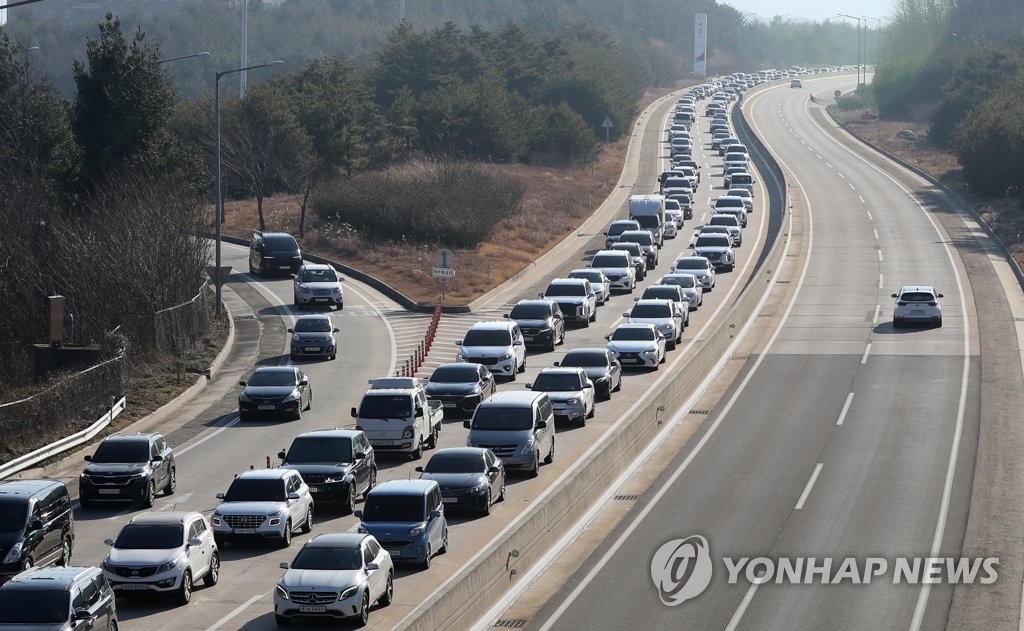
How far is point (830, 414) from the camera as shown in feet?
128

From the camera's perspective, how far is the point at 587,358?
134 ft

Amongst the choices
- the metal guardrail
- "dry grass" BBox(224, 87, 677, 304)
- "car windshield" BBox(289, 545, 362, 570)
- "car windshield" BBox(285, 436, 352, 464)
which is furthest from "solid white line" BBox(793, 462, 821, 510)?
"dry grass" BBox(224, 87, 677, 304)

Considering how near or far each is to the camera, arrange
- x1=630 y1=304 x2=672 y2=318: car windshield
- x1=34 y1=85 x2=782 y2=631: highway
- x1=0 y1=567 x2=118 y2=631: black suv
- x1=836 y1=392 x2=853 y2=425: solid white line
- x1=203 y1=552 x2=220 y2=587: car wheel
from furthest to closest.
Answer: x1=630 y1=304 x2=672 y2=318: car windshield
x1=836 y1=392 x2=853 y2=425: solid white line
x1=203 y1=552 x2=220 y2=587: car wheel
x1=34 y1=85 x2=782 y2=631: highway
x1=0 y1=567 x2=118 y2=631: black suv

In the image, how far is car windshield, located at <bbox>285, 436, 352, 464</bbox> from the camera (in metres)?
29.3

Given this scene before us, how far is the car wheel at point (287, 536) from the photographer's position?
26.0m

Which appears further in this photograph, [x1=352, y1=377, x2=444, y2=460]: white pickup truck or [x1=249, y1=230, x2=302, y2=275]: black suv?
[x1=249, y1=230, x2=302, y2=275]: black suv

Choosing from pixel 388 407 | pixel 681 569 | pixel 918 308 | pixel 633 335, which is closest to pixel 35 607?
pixel 681 569

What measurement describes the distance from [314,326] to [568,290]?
10.1m

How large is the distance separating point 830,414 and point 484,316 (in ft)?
62.9

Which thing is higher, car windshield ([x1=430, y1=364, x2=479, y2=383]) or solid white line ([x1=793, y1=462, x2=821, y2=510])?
car windshield ([x1=430, y1=364, x2=479, y2=383])

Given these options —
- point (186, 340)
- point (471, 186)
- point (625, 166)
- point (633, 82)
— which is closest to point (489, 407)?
point (186, 340)

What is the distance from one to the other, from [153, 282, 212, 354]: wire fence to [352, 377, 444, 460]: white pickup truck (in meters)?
15.1

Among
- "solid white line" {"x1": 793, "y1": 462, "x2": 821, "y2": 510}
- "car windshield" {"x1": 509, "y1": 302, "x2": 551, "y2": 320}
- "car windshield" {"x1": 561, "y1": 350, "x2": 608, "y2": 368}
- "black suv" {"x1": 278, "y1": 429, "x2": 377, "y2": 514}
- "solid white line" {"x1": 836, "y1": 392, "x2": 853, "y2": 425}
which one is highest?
"car windshield" {"x1": 509, "y1": 302, "x2": 551, "y2": 320}

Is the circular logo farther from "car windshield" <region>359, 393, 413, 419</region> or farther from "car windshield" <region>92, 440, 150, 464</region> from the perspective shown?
"car windshield" <region>92, 440, 150, 464</region>
